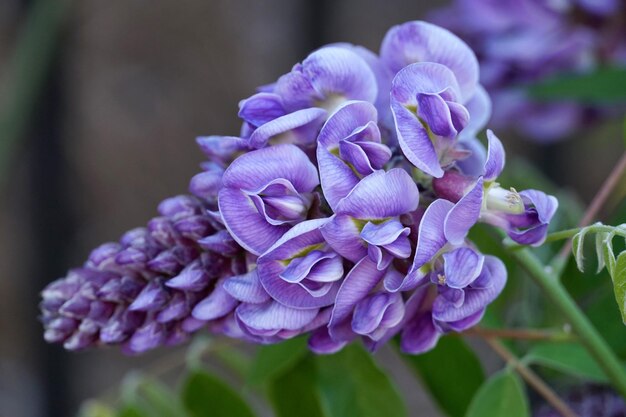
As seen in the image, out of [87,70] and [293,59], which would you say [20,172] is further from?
[293,59]

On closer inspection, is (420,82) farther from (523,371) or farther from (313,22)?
(313,22)

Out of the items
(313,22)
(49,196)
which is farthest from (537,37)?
(49,196)

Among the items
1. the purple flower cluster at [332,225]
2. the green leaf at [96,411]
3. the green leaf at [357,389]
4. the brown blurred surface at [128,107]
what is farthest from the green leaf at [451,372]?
the brown blurred surface at [128,107]

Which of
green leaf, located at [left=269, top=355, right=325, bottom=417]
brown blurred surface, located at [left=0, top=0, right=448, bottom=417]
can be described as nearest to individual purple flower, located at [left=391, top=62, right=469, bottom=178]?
green leaf, located at [left=269, top=355, right=325, bottom=417]

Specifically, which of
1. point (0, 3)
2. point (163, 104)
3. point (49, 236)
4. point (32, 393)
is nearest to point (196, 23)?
point (163, 104)

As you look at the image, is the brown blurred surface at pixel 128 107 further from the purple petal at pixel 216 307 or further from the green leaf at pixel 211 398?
the purple petal at pixel 216 307

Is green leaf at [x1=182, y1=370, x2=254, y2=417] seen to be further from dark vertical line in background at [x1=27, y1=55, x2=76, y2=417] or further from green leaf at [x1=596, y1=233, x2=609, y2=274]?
dark vertical line in background at [x1=27, y1=55, x2=76, y2=417]
